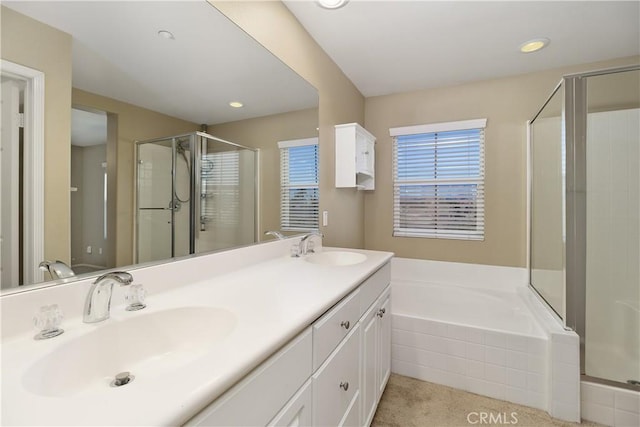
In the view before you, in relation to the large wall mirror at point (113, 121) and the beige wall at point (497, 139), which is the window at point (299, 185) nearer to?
the large wall mirror at point (113, 121)

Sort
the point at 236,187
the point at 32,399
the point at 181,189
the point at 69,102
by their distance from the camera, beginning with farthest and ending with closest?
the point at 236,187, the point at 181,189, the point at 69,102, the point at 32,399

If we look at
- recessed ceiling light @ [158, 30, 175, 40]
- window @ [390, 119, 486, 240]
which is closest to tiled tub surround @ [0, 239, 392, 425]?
recessed ceiling light @ [158, 30, 175, 40]

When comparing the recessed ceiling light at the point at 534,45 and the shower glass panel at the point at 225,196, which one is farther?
the recessed ceiling light at the point at 534,45

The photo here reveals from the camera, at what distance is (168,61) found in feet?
3.47

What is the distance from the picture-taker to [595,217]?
6.10ft

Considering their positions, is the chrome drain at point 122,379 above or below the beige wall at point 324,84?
below

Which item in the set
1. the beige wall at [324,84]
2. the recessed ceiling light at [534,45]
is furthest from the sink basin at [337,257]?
the recessed ceiling light at [534,45]

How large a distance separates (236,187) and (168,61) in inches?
23.2

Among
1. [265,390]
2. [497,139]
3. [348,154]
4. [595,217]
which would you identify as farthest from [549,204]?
[265,390]

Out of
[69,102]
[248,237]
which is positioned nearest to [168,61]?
[69,102]

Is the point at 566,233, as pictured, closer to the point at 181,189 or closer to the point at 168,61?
the point at 181,189

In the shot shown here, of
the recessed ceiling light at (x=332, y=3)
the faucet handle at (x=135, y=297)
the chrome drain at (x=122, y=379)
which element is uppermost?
the recessed ceiling light at (x=332, y=3)

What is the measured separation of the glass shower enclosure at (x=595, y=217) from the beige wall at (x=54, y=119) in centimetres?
243

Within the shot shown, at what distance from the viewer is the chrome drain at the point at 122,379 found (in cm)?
66
